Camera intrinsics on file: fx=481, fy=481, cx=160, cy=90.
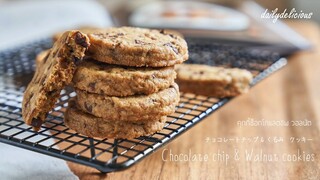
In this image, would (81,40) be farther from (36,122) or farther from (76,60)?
(36,122)

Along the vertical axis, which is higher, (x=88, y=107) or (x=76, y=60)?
(x=76, y=60)

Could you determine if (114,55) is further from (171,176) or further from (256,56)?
(256,56)

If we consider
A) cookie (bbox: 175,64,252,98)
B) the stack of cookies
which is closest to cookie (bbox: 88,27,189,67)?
the stack of cookies

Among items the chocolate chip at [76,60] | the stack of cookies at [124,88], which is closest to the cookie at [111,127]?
the stack of cookies at [124,88]

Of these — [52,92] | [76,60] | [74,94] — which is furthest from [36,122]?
[74,94]

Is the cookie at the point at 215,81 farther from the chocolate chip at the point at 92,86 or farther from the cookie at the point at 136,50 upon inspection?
the chocolate chip at the point at 92,86

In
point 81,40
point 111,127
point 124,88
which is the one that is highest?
point 81,40
